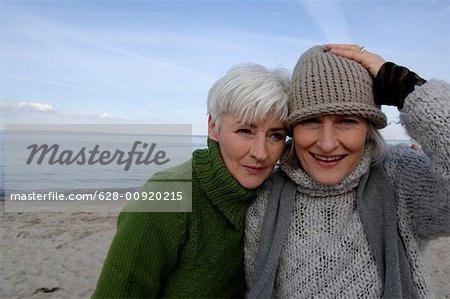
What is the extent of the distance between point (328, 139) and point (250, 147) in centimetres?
39

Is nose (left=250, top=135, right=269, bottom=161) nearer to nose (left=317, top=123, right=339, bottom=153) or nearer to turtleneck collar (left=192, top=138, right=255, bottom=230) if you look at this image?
turtleneck collar (left=192, top=138, right=255, bottom=230)

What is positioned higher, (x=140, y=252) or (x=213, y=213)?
(x=213, y=213)

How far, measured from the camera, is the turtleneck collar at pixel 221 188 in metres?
1.90

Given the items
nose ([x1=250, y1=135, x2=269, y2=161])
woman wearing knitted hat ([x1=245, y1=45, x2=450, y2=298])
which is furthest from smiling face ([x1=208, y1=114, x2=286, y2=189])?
woman wearing knitted hat ([x1=245, y1=45, x2=450, y2=298])

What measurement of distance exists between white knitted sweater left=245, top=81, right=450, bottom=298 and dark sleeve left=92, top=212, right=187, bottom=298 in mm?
448

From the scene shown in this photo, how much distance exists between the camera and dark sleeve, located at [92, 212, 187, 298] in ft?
5.94

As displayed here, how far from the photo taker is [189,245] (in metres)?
1.91

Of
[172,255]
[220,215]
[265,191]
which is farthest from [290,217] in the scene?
[172,255]

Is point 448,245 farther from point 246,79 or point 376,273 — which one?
point 246,79

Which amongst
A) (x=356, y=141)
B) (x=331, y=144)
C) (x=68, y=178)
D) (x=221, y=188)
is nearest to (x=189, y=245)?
(x=221, y=188)

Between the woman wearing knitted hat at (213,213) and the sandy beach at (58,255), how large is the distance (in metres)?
3.83

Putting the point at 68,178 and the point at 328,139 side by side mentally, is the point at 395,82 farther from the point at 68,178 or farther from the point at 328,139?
the point at 68,178

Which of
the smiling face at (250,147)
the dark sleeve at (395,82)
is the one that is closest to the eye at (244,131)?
the smiling face at (250,147)

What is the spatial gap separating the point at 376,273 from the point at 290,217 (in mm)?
464
